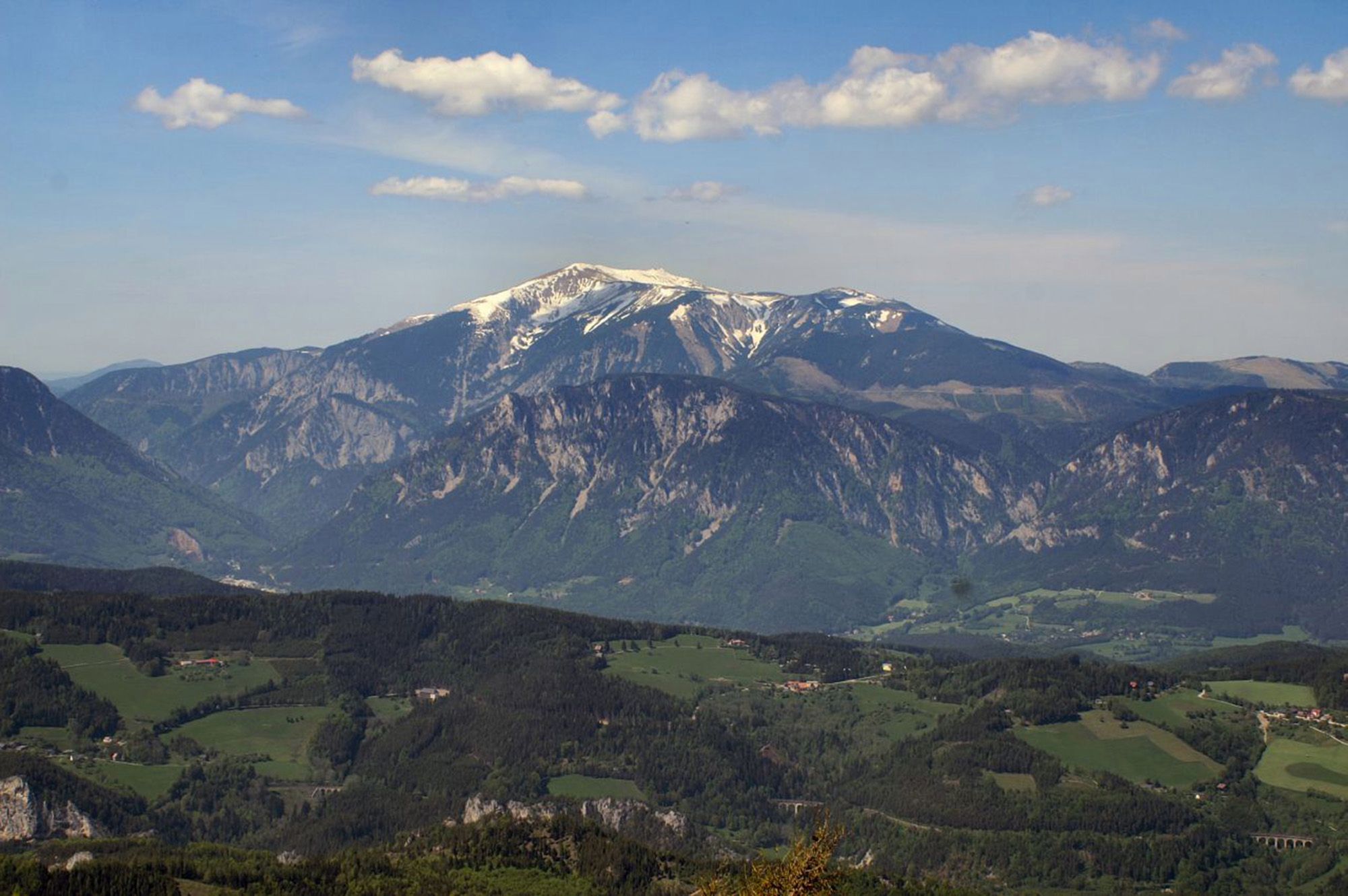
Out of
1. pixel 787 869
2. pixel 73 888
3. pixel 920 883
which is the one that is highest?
pixel 787 869

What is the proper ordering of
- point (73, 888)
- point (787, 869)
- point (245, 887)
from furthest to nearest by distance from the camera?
point (245, 887) < point (73, 888) < point (787, 869)

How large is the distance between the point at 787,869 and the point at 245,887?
334 feet

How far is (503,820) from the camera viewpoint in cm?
19912

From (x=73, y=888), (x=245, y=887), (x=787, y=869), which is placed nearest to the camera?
(x=787, y=869)

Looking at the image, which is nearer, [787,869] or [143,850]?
[787,869]

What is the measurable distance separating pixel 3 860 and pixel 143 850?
3464cm

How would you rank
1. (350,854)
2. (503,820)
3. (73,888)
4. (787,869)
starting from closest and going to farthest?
(787,869) → (73,888) → (350,854) → (503,820)

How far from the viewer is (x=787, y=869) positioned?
266 ft

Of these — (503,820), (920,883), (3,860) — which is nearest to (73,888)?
(3,860)

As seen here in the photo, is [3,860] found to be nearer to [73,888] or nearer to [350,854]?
[73,888]

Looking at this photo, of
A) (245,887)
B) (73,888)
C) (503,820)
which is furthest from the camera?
(503,820)

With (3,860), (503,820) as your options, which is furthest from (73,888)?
(503,820)

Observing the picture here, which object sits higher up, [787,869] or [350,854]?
[787,869]

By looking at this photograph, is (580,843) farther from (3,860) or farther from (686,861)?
(3,860)
